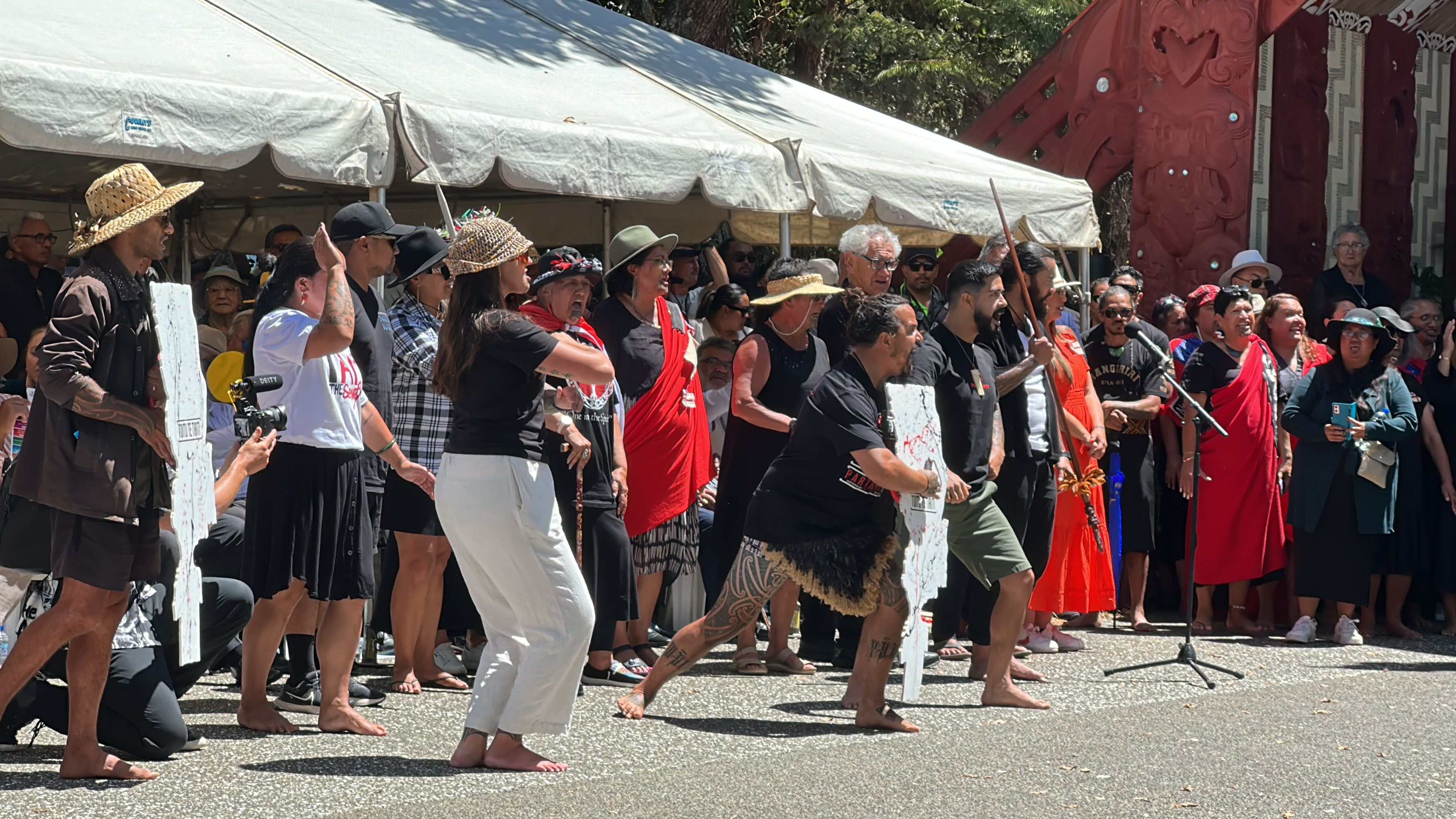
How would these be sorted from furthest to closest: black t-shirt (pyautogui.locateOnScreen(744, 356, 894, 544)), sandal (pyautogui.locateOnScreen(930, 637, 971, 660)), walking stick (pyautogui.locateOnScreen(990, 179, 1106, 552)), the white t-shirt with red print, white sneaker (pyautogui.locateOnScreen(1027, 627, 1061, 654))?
white sneaker (pyautogui.locateOnScreen(1027, 627, 1061, 654)) → sandal (pyautogui.locateOnScreen(930, 637, 971, 660)) → walking stick (pyautogui.locateOnScreen(990, 179, 1106, 552)) → black t-shirt (pyautogui.locateOnScreen(744, 356, 894, 544)) → the white t-shirt with red print

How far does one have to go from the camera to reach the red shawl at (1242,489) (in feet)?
31.9

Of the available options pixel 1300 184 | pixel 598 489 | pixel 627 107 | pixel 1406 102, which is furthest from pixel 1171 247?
pixel 598 489

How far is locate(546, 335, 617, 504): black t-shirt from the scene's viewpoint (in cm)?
720

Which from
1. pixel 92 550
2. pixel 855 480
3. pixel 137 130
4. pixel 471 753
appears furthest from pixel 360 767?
pixel 137 130

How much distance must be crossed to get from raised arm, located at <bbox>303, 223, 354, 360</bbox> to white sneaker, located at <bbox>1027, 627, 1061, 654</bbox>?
4.23m

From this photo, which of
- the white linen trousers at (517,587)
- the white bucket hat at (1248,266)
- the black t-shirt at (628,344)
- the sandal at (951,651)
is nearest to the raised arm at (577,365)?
the white linen trousers at (517,587)

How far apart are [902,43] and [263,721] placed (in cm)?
1677

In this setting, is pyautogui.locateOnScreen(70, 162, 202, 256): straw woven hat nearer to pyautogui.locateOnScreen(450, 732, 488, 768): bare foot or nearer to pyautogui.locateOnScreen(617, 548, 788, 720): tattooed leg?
pyautogui.locateOnScreen(450, 732, 488, 768): bare foot

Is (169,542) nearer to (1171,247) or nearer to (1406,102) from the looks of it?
(1171,247)

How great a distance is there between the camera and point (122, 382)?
514 centimetres

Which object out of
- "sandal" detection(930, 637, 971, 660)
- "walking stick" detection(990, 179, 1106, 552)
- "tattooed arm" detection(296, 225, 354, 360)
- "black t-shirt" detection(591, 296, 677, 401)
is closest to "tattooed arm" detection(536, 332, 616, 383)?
"tattooed arm" detection(296, 225, 354, 360)

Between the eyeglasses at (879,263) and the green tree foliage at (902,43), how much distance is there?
11228mm

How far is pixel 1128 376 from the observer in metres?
9.72

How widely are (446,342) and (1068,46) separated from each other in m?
9.79
